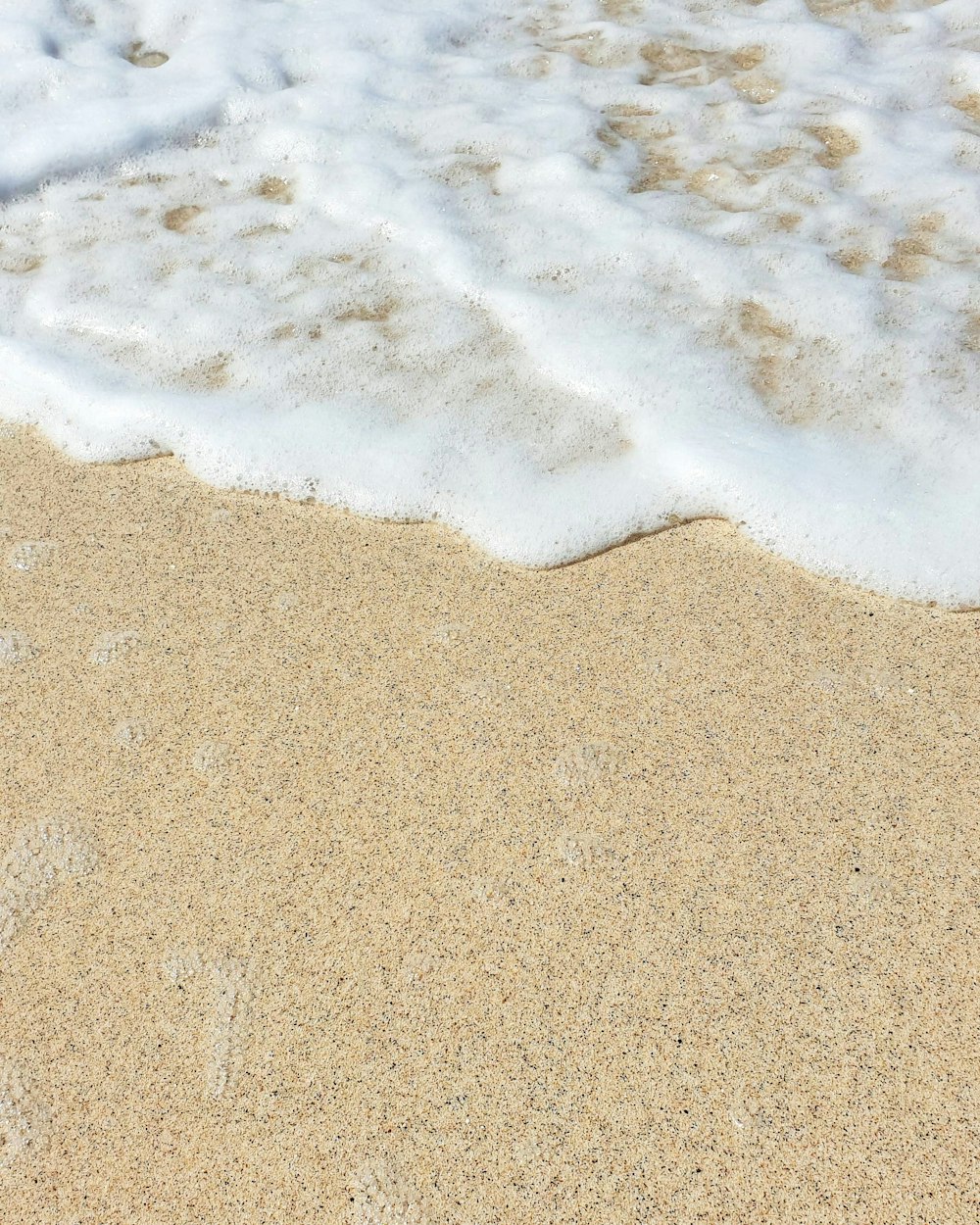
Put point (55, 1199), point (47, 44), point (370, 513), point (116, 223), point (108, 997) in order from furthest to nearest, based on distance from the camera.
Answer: point (47, 44)
point (116, 223)
point (370, 513)
point (108, 997)
point (55, 1199)

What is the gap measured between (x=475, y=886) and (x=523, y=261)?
1.91 meters

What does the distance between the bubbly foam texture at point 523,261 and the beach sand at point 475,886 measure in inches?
8.5

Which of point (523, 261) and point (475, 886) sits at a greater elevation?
point (523, 261)

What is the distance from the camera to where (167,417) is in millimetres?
2371

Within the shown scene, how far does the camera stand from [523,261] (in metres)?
2.80

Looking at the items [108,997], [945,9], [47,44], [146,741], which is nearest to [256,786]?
[146,741]

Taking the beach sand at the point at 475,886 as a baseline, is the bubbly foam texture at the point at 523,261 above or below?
above

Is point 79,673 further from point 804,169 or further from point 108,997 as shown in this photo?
point 804,169

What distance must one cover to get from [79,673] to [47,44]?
10.3 feet

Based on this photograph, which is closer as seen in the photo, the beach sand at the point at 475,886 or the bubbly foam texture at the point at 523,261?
the beach sand at the point at 475,886

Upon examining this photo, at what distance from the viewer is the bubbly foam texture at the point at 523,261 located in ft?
7.20

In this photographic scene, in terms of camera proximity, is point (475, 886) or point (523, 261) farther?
point (523, 261)

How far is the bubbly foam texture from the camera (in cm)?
220

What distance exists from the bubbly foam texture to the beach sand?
0.71ft
